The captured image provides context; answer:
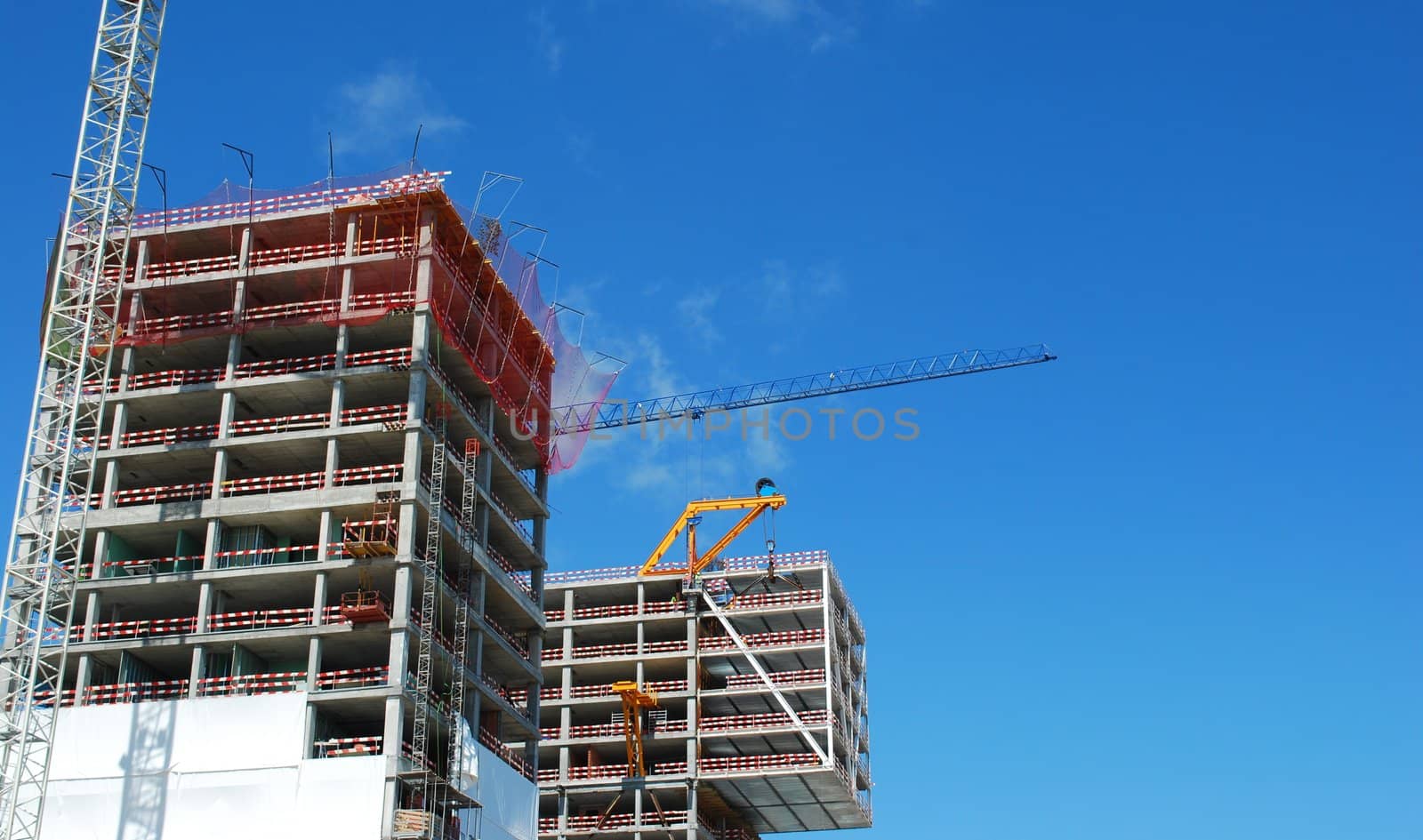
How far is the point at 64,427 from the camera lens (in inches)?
3054

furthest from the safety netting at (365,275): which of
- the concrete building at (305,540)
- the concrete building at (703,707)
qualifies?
the concrete building at (703,707)

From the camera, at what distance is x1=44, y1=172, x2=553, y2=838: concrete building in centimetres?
6969

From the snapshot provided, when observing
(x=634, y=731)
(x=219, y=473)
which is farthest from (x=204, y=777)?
(x=634, y=731)

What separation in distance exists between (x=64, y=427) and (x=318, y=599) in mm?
15506

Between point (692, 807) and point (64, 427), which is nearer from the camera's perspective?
point (64, 427)

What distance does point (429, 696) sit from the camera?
7238 cm

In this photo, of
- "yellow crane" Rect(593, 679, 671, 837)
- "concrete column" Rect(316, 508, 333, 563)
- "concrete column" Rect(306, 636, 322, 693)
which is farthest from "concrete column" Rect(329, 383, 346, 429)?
"yellow crane" Rect(593, 679, 671, 837)

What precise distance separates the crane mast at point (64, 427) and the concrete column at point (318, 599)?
33.2 feet

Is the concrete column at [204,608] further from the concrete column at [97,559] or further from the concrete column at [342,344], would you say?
the concrete column at [342,344]

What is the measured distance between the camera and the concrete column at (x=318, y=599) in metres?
71.5

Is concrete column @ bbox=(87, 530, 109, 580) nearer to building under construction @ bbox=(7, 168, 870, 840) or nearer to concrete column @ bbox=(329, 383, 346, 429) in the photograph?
building under construction @ bbox=(7, 168, 870, 840)

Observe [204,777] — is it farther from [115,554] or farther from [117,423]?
[117,423]

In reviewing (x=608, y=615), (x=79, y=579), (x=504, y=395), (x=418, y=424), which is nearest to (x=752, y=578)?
(x=608, y=615)

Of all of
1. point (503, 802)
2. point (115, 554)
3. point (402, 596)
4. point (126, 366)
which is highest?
point (126, 366)
